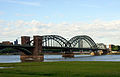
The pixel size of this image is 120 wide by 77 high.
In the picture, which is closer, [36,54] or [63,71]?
[63,71]

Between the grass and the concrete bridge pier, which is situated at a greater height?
the concrete bridge pier

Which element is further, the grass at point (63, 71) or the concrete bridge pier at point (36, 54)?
the concrete bridge pier at point (36, 54)

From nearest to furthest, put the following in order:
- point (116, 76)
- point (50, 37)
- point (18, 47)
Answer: point (116, 76) → point (18, 47) → point (50, 37)

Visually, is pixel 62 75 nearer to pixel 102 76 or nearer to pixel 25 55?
pixel 102 76

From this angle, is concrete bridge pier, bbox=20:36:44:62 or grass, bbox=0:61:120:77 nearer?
grass, bbox=0:61:120:77

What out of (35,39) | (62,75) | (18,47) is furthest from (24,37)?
(62,75)

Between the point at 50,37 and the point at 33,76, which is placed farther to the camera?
the point at 50,37

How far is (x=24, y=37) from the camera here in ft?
526

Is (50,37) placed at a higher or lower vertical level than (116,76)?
higher

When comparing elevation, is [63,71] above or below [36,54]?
below

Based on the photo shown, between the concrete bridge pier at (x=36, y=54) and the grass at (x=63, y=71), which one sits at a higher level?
the concrete bridge pier at (x=36, y=54)

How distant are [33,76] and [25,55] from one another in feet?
362

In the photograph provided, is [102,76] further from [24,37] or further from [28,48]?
[24,37]

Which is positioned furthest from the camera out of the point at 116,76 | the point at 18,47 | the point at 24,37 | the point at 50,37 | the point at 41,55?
the point at 50,37
